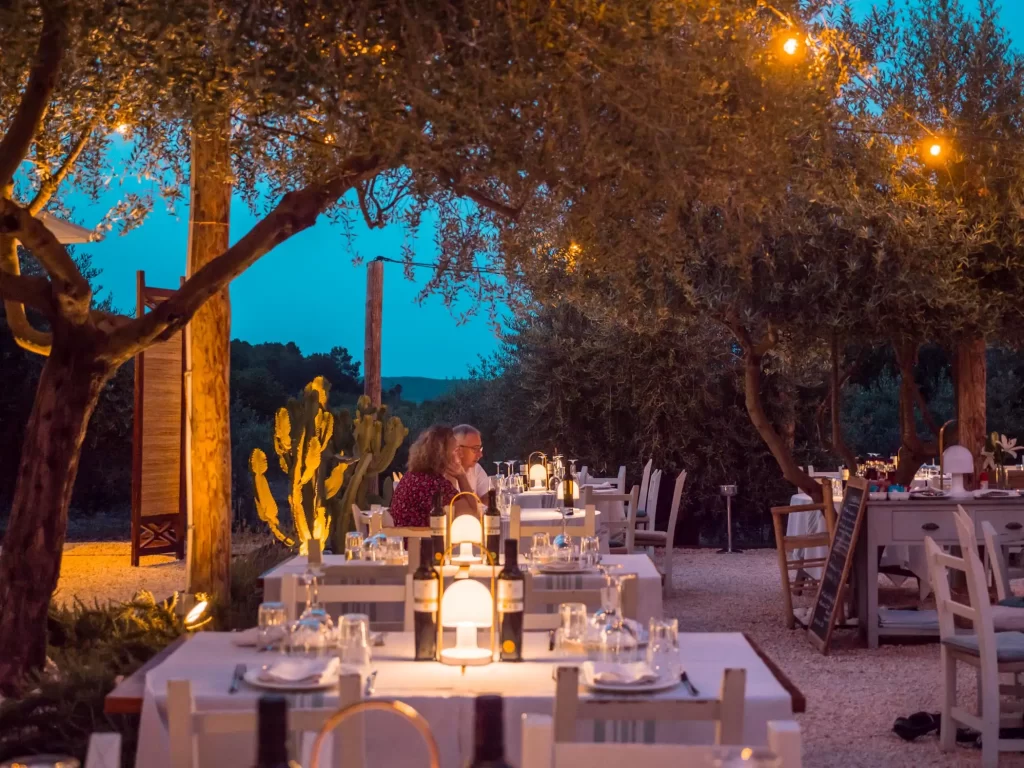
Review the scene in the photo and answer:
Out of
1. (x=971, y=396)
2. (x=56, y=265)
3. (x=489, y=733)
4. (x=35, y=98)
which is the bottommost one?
(x=489, y=733)

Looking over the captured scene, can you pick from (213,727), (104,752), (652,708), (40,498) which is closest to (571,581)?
(652,708)

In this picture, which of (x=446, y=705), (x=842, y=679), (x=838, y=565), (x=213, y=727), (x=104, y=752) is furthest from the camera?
(x=838, y=565)

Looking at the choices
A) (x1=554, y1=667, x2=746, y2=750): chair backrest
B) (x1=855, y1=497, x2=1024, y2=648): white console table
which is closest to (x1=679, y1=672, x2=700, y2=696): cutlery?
(x1=554, y1=667, x2=746, y2=750): chair backrest

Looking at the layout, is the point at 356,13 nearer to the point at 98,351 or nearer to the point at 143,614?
the point at 98,351

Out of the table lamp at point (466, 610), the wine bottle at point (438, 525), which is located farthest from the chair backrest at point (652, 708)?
the wine bottle at point (438, 525)

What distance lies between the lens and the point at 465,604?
11.9 ft

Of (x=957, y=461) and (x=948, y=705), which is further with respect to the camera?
(x=957, y=461)

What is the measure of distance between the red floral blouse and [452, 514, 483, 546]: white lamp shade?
5.47ft

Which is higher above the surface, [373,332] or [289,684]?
[373,332]

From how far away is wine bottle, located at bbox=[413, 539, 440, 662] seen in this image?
359cm

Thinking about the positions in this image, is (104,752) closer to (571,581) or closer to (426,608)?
(426,608)

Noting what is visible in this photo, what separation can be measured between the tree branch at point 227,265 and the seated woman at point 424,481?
194 cm

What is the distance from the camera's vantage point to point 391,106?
4473 mm

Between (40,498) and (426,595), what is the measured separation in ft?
9.90
